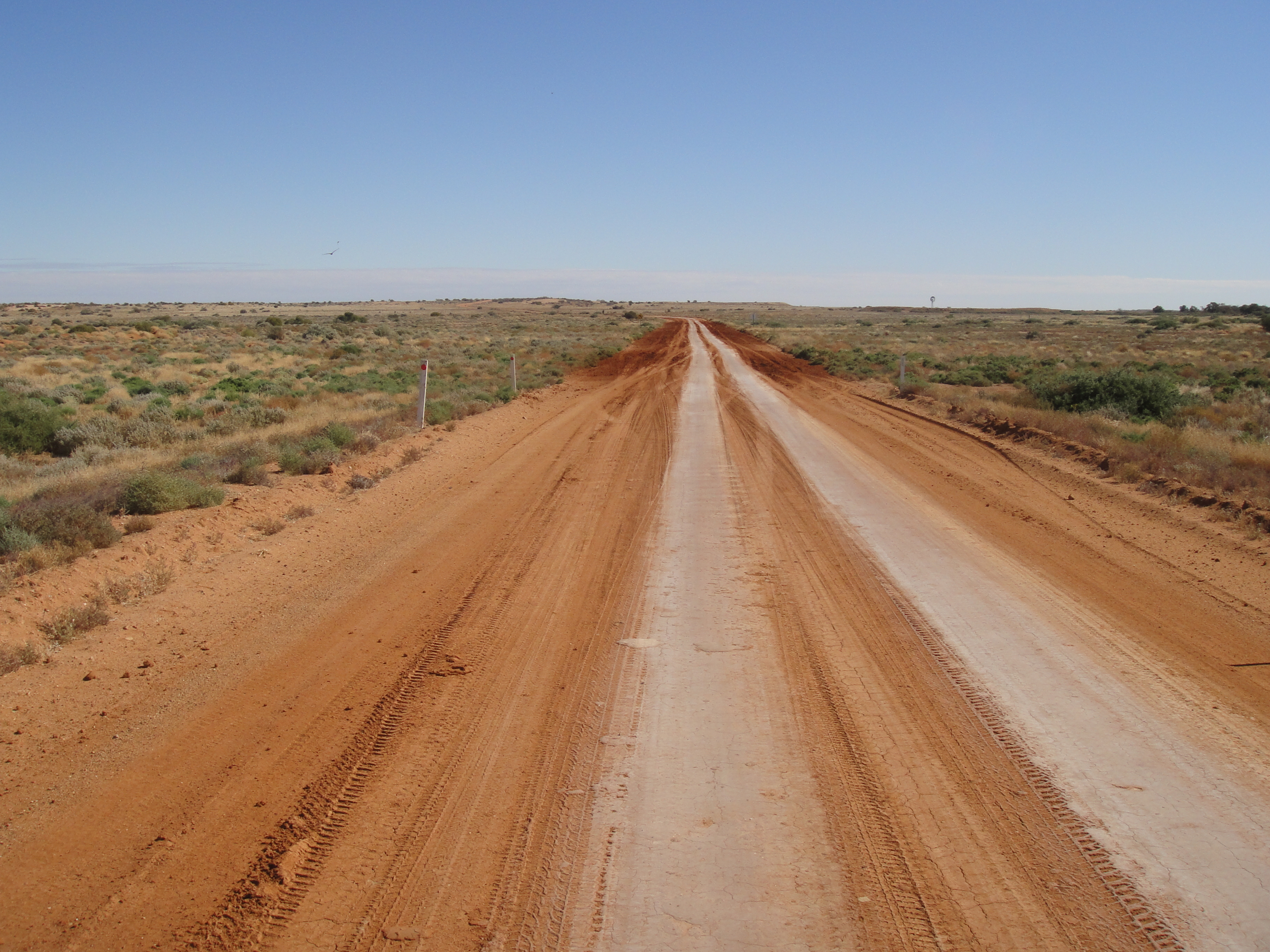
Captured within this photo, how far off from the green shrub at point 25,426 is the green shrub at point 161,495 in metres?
8.77

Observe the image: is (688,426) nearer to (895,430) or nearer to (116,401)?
(895,430)

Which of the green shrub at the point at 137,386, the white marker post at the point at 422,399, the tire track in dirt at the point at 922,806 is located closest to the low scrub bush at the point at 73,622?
the tire track in dirt at the point at 922,806

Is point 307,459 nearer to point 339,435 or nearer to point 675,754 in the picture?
point 339,435

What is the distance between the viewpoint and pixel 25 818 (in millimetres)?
4137

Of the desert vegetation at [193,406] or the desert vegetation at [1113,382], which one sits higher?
the desert vegetation at [1113,382]

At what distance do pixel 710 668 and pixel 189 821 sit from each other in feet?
10.8

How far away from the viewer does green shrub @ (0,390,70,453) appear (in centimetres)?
1642

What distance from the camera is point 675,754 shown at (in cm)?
474

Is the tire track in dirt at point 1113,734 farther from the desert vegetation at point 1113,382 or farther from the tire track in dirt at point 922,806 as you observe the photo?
the desert vegetation at point 1113,382

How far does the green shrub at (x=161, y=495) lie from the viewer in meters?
9.52

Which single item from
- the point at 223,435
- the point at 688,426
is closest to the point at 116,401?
the point at 223,435

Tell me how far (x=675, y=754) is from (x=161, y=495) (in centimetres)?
764

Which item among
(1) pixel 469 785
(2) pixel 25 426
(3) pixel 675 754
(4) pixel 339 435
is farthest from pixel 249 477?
(2) pixel 25 426

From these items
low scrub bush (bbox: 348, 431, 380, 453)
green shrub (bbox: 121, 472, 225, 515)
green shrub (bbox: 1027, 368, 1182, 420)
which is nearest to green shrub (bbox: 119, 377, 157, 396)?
low scrub bush (bbox: 348, 431, 380, 453)
